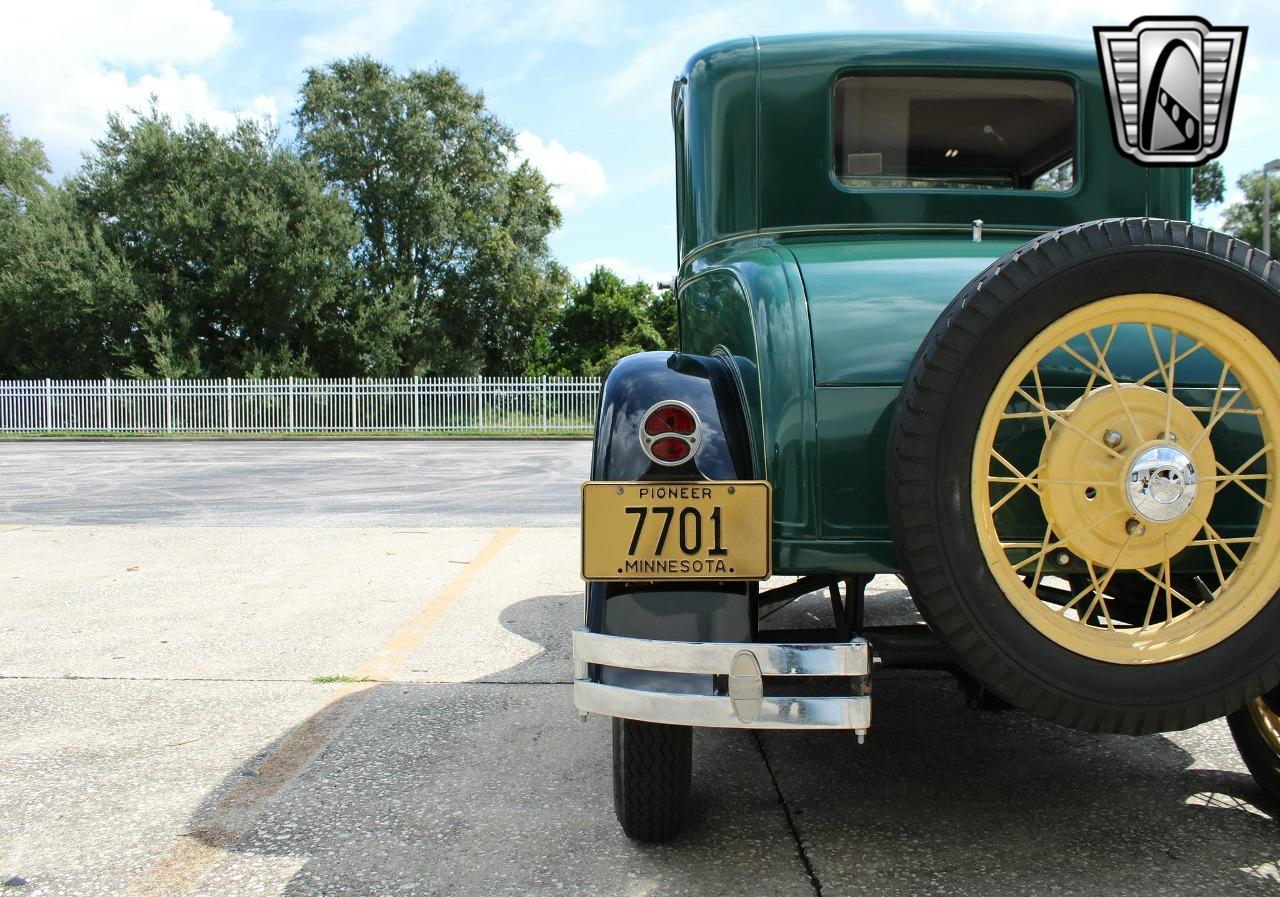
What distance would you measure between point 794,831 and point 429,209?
101ft

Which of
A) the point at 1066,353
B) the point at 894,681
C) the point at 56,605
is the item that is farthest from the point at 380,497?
the point at 1066,353

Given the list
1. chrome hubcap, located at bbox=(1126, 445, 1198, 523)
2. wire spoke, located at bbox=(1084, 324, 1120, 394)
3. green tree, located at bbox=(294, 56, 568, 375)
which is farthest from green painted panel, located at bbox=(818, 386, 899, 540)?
green tree, located at bbox=(294, 56, 568, 375)

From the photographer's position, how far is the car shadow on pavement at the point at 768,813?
2.25m

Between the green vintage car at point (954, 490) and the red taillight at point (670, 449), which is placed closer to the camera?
the green vintage car at point (954, 490)

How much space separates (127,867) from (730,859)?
1553mm

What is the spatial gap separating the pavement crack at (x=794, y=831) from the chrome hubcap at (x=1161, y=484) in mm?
1160

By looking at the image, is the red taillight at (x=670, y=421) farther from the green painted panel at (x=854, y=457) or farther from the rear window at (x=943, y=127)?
the rear window at (x=943, y=127)

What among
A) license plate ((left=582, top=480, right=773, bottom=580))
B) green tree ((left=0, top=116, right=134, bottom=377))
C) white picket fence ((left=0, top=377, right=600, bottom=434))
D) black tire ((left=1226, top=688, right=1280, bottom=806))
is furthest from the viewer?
green tree ((left=0, top=116, right=134, bottom=377))

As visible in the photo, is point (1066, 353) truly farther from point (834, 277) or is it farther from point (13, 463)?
point (13, 463)

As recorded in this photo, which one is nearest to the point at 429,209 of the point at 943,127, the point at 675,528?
the point at 943,127

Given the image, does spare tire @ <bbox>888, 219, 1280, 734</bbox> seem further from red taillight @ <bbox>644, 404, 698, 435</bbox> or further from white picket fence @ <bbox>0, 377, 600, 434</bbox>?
white picket fence @ <bbox>0, 377, 600, 434</bbox>

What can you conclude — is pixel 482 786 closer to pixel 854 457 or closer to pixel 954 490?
pixel 854 457

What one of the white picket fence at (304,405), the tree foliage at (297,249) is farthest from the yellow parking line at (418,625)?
the tree foliage at (297,249)

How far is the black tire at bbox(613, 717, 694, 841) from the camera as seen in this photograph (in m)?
2.33
